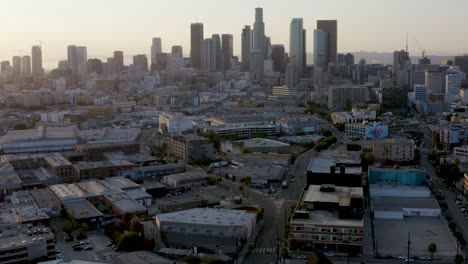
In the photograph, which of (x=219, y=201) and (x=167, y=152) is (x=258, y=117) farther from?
(x=219, y=201)

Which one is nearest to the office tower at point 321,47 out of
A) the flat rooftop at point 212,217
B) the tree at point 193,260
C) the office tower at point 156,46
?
the office tower at point 156,46

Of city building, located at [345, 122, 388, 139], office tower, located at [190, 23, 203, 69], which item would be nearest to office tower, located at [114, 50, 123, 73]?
office tower, located at [190, 23, 203, 69]

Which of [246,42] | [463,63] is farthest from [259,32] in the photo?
[463,63]

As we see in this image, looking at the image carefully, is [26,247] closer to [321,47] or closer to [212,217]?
[212,217]

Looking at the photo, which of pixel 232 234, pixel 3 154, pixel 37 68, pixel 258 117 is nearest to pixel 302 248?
pixel 232 234

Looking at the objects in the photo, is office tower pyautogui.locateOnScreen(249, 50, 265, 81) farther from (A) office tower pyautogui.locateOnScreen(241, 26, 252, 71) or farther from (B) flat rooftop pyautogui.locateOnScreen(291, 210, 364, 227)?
(B) flat rooftop pyautogui.locateOnScreen(291, 210, 364, 227)
